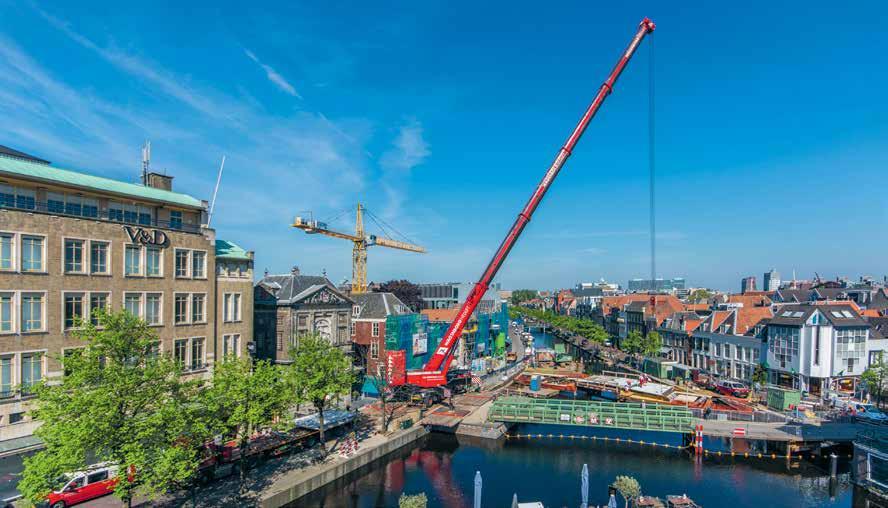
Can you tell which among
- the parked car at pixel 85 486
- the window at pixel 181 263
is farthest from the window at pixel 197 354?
the parked car at pixel 85 486

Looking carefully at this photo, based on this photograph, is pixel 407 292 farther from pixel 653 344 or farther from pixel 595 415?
pixel 595 415

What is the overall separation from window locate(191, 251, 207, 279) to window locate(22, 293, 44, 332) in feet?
37.5

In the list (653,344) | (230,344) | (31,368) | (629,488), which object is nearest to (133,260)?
(31,368)

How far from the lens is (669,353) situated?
9050cm

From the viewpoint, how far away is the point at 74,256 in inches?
1372

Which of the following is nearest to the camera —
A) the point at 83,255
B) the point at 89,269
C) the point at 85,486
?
the point at 85,486

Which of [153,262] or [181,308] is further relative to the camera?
[181,308]

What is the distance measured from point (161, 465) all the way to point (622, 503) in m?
29.1

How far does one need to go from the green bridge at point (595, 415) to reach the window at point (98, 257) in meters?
37.5

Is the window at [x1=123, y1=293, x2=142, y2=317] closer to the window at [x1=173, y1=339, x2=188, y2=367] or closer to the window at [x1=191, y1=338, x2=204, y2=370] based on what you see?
the window at [x1=173, y1=339, x2=188, y2=367]

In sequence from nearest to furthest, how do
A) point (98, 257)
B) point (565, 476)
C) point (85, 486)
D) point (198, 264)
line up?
point (85, 486) < point (98, 257) < point (565, 476) < point (198, 264)

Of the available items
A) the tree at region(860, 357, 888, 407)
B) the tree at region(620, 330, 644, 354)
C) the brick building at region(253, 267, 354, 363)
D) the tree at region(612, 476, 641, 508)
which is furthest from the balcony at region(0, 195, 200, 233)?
the tree at region(620, 330, 644, 354)

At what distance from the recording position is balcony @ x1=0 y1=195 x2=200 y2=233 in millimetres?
33375

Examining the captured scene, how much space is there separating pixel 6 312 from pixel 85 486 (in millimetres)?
13206
